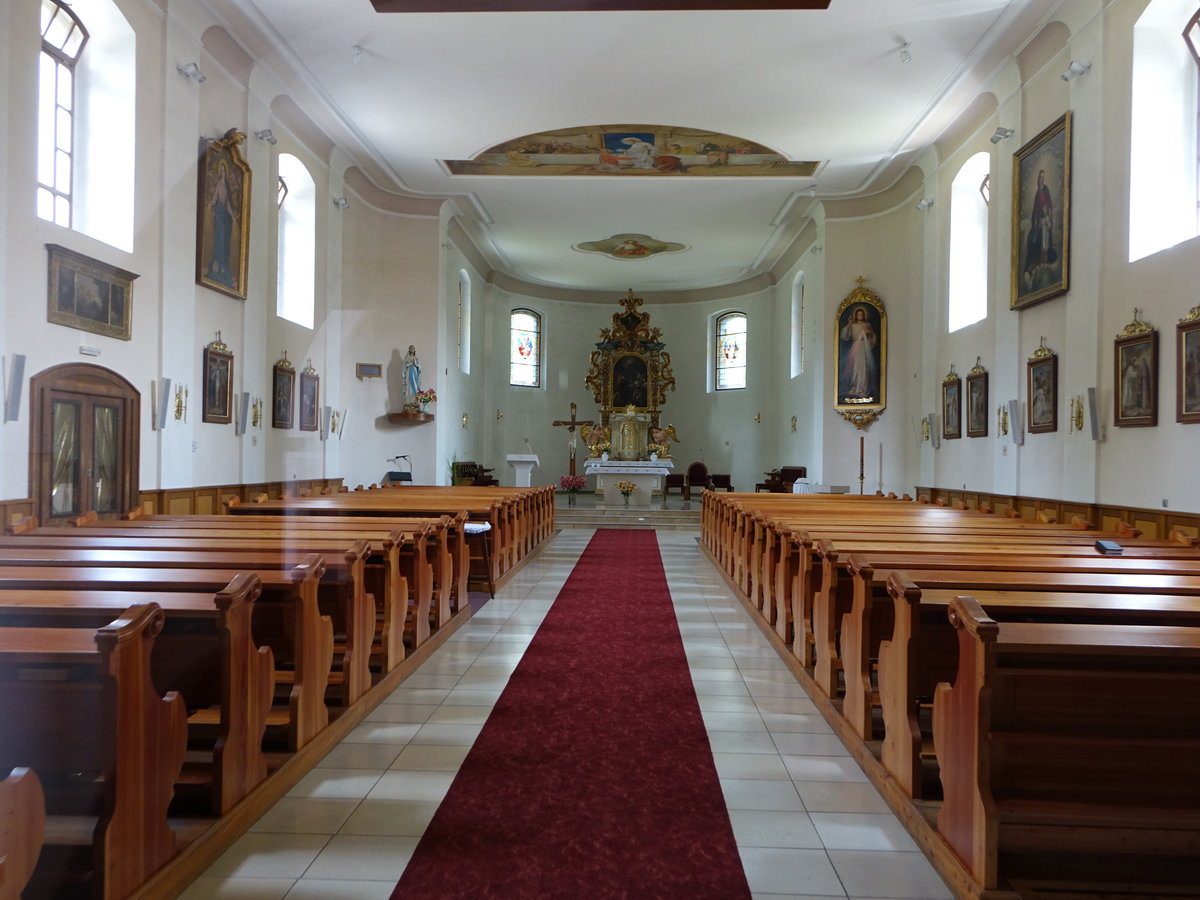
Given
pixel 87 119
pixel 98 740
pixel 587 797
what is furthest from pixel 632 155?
pixel 98 740

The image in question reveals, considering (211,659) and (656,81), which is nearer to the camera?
(211,659)

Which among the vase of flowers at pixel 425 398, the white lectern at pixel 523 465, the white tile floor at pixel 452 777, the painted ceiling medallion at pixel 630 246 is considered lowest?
the white tile floor at pixel 452 777

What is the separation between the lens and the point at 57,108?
7113 millimetres

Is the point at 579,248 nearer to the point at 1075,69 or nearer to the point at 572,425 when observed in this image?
the point at 572,425

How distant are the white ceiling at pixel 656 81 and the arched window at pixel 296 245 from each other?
112cm

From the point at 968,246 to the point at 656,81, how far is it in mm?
5136

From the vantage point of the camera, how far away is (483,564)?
25.8 feet

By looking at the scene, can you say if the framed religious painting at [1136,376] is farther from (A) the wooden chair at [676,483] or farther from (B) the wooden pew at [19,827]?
(A) the wooden chair at [676,483]

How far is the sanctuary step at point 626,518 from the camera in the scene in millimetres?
15016

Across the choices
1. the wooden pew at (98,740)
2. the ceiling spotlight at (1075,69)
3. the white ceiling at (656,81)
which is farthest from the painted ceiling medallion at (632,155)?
the wooden pew at (98,740)

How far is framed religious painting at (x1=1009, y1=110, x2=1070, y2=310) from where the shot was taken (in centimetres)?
881

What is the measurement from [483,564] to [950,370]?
26.8 ft

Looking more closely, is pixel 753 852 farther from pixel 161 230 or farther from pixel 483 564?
pixel 161 230

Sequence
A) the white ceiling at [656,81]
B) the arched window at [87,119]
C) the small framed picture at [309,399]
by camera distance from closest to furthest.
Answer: the arched window at [87,119] < the white ceiling at [656,81] < the small framed picture at [309,399]
